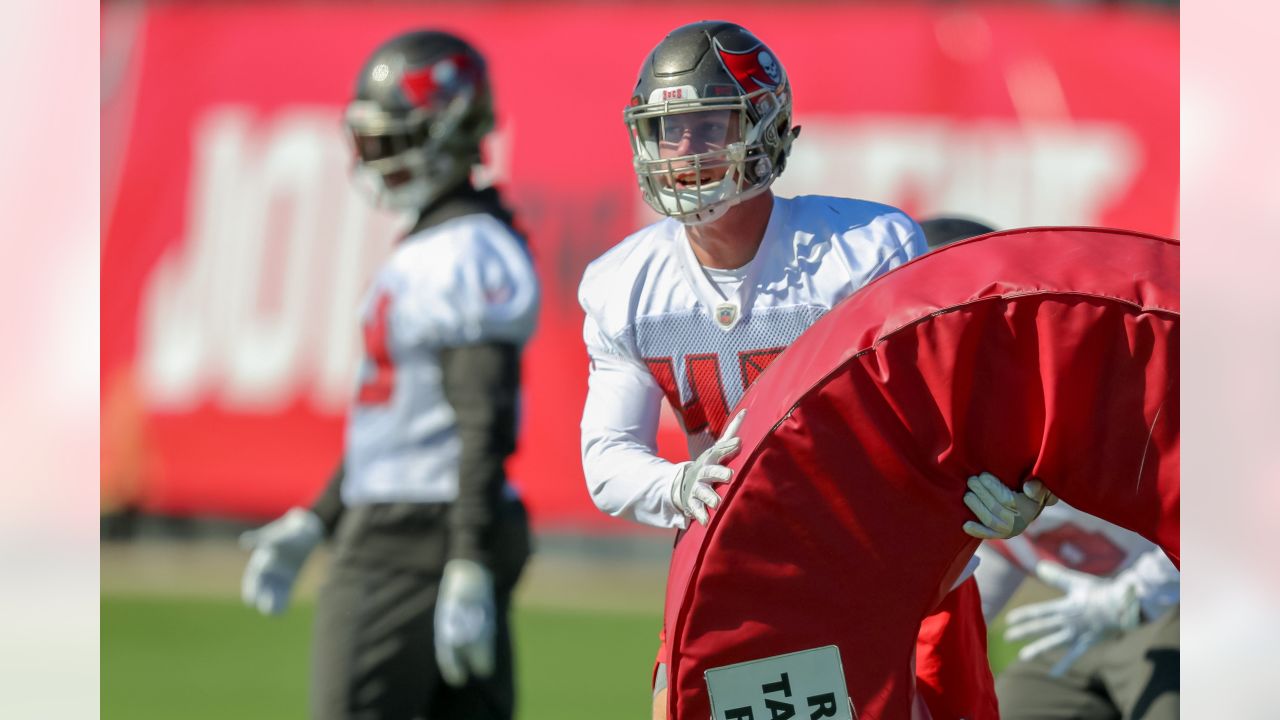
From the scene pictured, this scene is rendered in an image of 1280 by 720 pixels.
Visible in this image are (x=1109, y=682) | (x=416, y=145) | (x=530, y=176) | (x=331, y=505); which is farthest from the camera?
(x=530, y=176)

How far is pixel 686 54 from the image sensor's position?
2248mm

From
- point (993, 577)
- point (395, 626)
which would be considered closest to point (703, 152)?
point (395, 626)

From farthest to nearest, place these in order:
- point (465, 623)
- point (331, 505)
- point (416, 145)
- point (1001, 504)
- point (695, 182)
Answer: point (416, 145), point (331, 505), point (465, 623), point (695, 182), point (1001, 504)

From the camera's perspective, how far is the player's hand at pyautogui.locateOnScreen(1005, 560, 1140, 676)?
9.58 ft

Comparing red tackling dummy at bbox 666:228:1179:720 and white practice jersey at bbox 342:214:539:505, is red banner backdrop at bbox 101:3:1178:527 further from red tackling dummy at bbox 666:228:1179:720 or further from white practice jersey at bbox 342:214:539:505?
red tackling dummy at bbox 666:228:1179:720

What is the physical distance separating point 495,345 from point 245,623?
3.42 meters

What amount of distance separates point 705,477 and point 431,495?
3.41 ft

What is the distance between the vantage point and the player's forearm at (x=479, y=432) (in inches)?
109

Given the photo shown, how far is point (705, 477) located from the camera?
1.94 metres

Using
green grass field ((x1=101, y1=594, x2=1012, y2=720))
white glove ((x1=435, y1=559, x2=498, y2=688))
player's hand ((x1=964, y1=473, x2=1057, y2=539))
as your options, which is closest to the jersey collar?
player's hand ((x1=964, y1=473, x2=1057, y2=539))

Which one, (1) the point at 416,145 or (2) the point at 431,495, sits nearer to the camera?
(2) the point at 431,495

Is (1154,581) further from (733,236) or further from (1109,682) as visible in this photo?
(733,236)

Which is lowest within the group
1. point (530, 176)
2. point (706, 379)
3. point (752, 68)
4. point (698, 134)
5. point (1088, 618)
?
point (1088, 618)
